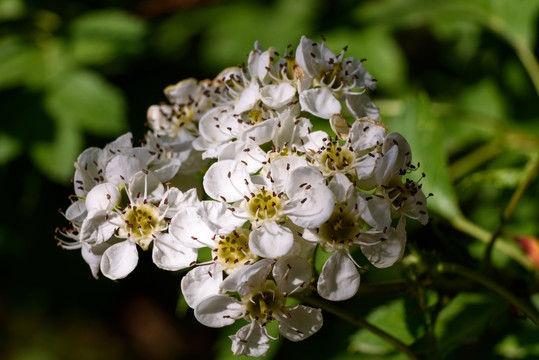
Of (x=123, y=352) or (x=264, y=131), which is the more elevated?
(x=264, y=131)

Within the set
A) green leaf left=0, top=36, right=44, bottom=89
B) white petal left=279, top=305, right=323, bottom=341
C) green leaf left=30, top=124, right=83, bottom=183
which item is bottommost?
green leaf left=30, top=124, right=83, bottom=183

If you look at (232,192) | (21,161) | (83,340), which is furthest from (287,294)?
(83,340)

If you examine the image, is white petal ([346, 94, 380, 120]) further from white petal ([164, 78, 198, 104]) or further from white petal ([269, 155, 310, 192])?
white petal ([164, 78, 198, 104])

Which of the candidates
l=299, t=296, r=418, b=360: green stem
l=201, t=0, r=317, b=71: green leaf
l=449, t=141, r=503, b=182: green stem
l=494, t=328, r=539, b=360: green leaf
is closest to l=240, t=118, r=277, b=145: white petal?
l=299, t=296, r=418, b=360: green stem

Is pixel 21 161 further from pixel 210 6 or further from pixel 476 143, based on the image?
pixel 476 143

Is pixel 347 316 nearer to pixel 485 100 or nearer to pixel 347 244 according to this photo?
pixel 347 244

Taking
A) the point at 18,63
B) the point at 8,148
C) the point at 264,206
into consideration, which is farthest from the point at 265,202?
the point at 18,63
